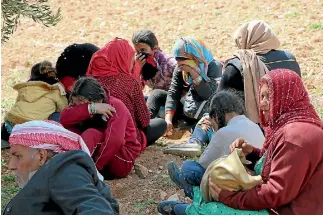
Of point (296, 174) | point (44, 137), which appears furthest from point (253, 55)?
point (44, 137)

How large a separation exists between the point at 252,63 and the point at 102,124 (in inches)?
54.2

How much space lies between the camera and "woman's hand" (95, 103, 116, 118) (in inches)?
211

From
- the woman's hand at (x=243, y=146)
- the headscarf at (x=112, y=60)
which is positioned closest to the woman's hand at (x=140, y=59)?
the headscarf at (x=112, y=60)

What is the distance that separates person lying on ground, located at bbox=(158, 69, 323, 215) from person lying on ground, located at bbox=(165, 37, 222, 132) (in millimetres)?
2691

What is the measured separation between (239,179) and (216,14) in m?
8.44

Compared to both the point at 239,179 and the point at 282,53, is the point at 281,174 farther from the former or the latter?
the point at 282,53

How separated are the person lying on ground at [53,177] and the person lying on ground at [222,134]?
4.73 feet

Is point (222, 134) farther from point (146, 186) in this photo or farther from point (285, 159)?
point (146, 186)

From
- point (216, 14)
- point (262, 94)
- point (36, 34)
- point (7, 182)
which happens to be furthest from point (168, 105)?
point (36, 34)

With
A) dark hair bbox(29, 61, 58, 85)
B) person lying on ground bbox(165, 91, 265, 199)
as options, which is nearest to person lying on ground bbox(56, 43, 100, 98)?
dark hair bbox(29, 61, 58, 85)

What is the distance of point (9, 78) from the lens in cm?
1017

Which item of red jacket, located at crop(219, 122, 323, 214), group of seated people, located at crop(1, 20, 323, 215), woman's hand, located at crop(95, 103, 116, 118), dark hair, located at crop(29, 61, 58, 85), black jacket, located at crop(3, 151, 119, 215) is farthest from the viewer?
dark hair, located at crop(29, 61, 58, 85)

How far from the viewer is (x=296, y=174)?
11.6ft

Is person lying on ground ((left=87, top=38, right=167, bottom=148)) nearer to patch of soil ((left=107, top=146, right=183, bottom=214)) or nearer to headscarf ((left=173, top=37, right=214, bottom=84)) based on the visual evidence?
patch of soil ((left=107, top=146, right=183, bottom=214))
